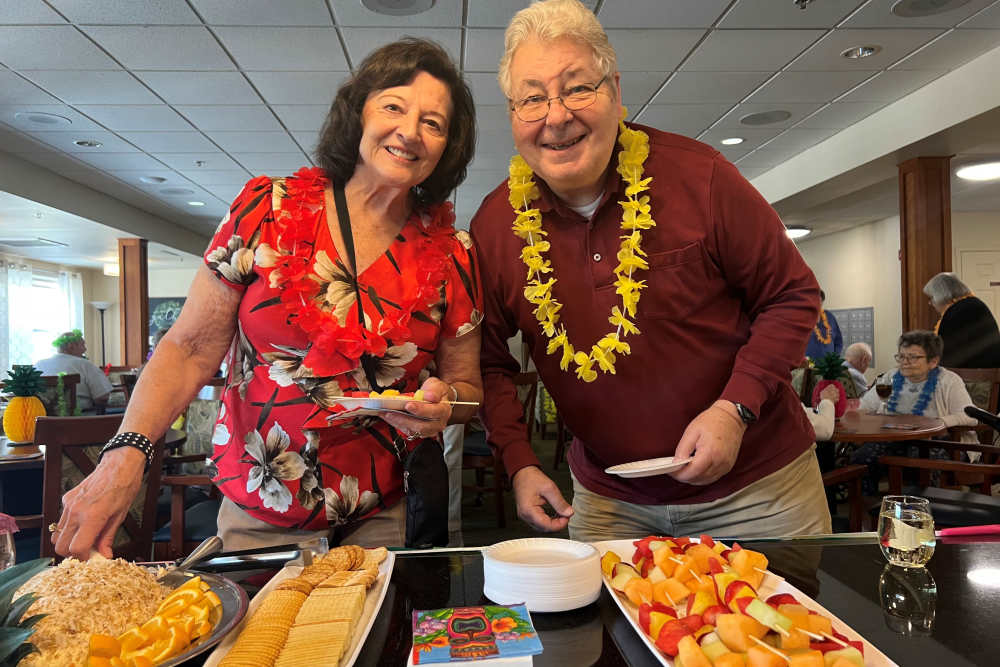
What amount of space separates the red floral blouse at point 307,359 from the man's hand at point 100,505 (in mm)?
199

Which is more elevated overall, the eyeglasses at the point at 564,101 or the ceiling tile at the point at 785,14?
the ceiling tile at the point at 785,14

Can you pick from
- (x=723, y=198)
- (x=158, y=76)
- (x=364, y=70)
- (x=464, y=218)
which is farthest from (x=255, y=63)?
(x=464, y=218)

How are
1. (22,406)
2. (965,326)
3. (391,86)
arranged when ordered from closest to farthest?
(391,86) → (22,406) → (965,326)

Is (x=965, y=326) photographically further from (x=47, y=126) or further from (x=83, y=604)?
(x=47, y=126)

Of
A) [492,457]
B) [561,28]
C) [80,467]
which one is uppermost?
[561,28]

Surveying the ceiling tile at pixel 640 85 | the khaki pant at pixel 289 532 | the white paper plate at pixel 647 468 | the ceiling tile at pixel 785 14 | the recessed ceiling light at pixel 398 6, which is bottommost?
the khaki pant at pixel 289 532

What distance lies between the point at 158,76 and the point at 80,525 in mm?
4957

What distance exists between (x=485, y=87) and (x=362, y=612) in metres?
5.14

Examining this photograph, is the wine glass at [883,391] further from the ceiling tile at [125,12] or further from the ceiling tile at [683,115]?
the ceiling tile at [125,12]

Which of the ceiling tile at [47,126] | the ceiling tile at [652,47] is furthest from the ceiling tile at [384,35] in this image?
the ceiling tile at [47,126]

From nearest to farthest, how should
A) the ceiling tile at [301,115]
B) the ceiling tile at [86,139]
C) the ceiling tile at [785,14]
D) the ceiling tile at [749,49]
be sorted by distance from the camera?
the ceiling tile at [785,14]
the ceiling tile at [749,49]
the ceiling tile at [301,115]
the ceiling tile at [86,139]

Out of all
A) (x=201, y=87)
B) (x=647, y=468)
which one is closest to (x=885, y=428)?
(x=647, y=468)

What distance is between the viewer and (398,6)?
416cm

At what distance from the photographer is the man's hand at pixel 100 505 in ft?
3.49
